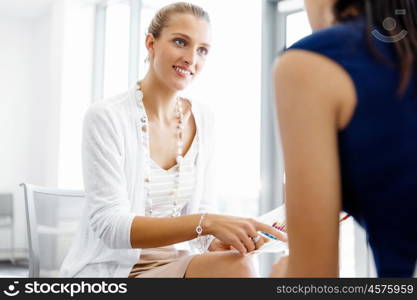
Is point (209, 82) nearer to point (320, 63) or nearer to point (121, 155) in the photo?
point (121, 155)

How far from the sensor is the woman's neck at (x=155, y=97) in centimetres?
153

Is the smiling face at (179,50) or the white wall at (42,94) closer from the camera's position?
the smiling face at (179,50)

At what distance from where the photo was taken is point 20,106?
21.8 feet

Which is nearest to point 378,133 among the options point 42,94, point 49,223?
point 49,223

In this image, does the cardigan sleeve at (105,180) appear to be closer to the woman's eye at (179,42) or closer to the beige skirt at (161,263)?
the beige skirt at (161,263)

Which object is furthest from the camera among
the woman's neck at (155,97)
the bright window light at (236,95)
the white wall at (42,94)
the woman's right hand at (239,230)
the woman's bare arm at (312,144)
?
the white wall at (42,94)

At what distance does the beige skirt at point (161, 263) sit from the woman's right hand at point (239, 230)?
0.12 metres

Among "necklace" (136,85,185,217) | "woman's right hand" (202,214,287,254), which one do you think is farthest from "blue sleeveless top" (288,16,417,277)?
"necklace" (136,85,185,217)

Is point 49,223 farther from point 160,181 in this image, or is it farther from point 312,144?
point 312,144

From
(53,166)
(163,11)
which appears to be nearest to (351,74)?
(163,11)

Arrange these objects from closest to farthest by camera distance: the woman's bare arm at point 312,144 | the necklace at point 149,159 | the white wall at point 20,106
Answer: the woman's bare arm at point 312,144
the necklace at point 149,159
the white wall at point 20,106

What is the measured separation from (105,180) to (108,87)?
14.1ft

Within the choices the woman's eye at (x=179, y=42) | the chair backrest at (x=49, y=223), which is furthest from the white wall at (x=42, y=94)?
the woman's eye at (x=179, y=42)

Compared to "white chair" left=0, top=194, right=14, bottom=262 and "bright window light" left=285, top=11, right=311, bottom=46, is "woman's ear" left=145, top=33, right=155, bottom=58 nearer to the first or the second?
"bright window light" left=285, top=11, right=311, bottom=46
